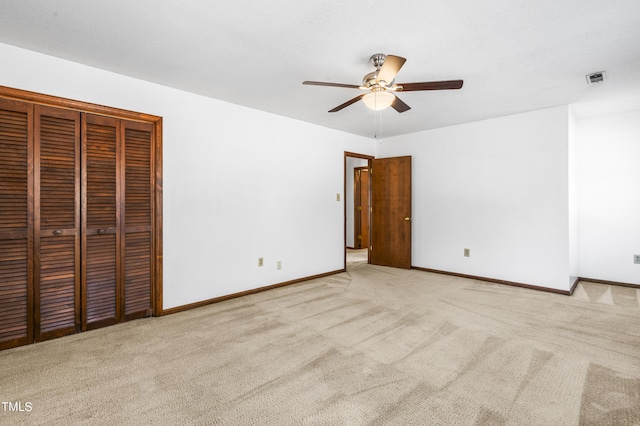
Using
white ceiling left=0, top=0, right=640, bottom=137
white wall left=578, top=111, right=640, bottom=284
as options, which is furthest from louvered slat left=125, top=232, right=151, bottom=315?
white wall left=578, top=111, right=640, bottom=284

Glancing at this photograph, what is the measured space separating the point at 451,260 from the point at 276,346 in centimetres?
347

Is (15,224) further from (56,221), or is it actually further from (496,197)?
(496,197)

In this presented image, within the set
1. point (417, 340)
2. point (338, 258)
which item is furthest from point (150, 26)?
point (338, 258)

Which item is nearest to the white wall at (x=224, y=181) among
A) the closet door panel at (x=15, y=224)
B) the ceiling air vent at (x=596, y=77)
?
the closet door panel at (x=15, y=224)

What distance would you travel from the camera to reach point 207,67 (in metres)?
2.75

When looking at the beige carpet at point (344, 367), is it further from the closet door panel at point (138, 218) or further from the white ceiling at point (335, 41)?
the white ceiling at point (335, 41)

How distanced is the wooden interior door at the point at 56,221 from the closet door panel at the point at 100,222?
0.07 metres

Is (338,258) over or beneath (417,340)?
over

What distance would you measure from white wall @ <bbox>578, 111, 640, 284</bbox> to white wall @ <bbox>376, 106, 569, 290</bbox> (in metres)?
1.07

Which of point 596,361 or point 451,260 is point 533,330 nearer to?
Result: point 596,361

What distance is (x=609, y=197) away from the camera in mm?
4320

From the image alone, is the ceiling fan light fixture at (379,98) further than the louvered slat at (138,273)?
No

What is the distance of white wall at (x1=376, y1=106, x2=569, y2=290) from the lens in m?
3.92

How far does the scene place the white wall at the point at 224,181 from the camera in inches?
110
